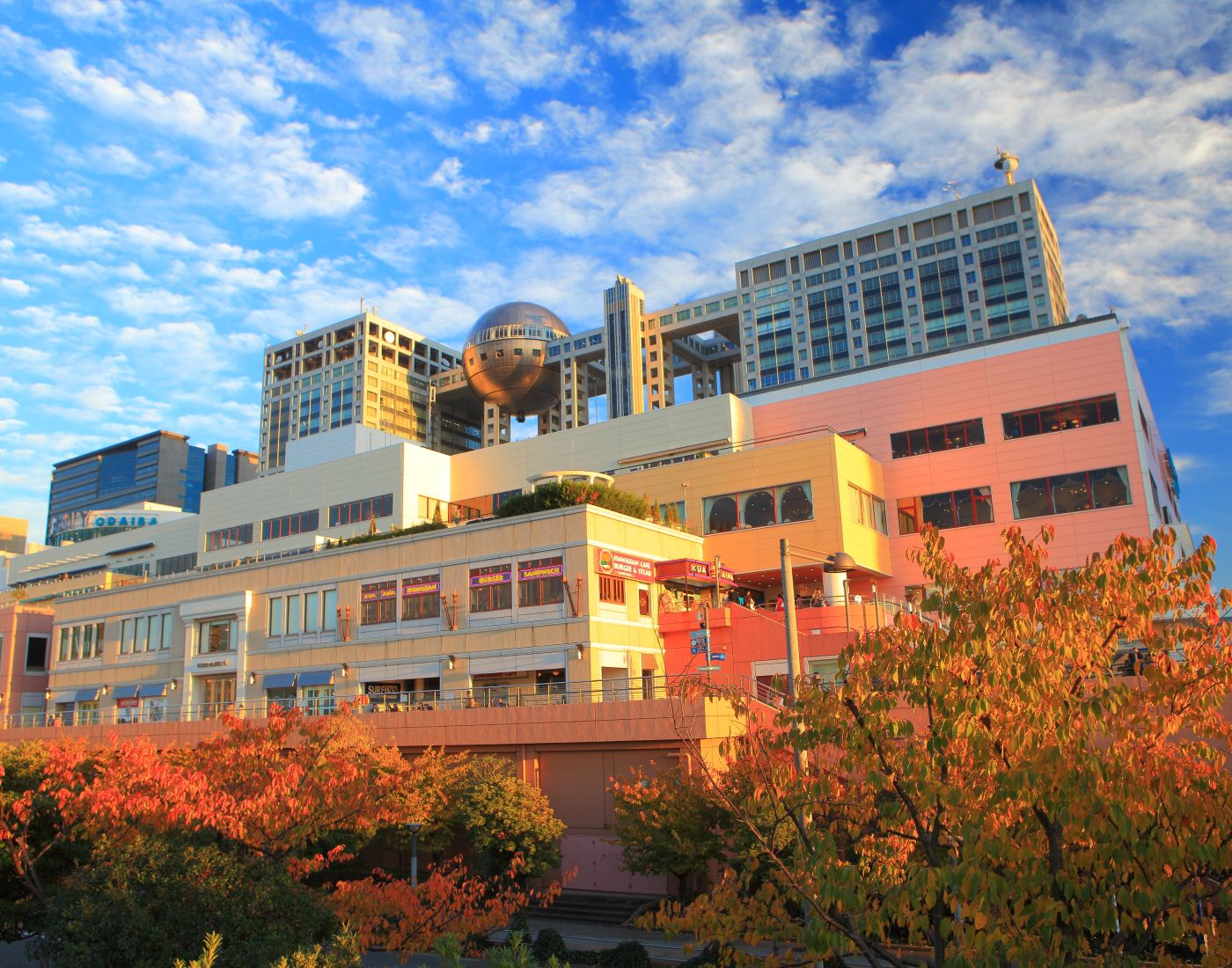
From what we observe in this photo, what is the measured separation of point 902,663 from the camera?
983 cm

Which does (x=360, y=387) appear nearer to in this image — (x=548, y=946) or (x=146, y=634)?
(x=146, y=634)

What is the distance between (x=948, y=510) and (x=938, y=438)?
13.4 feet

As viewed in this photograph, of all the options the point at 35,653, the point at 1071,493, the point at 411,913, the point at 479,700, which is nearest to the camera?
the point at 411,913

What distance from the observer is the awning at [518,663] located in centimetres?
4062

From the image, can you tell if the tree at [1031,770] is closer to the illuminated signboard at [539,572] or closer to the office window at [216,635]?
the illuminated signboard at [539,572]

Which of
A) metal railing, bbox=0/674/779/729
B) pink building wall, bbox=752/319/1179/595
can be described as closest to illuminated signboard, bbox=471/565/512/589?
metal railing, bbox=0/674/779/729

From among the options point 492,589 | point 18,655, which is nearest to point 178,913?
point 492,589

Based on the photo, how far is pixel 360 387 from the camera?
6344 inches

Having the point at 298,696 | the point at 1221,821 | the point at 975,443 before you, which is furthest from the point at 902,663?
the point at 975,443

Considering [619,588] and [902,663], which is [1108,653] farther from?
[619,588]

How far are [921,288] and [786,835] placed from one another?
122 m

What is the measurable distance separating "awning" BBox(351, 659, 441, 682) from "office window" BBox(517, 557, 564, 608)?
5517mm

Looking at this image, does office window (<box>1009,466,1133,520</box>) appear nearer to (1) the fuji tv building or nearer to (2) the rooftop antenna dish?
A: (1) the fuji tv building

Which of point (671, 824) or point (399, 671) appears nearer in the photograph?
point (671, 824)
